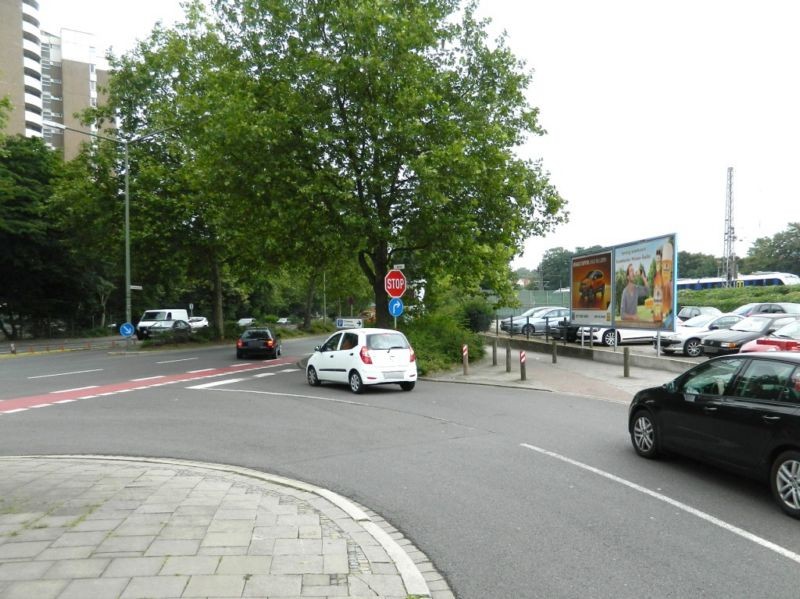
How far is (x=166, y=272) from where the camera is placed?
129 ft

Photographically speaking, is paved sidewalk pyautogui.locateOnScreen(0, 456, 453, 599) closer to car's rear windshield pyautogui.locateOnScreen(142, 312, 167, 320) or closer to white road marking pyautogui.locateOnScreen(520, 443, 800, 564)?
white road marking pyautogui.locateOnScreen(520, 443, 800, 564)

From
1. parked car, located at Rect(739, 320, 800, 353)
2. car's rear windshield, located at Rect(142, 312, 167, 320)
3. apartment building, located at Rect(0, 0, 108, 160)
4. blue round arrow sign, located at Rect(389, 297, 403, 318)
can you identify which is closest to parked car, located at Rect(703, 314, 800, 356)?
parked car, located at Rect(739, 320, 800, 353)

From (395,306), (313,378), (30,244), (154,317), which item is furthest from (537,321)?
(30,244)

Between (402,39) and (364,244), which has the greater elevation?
(402,39)

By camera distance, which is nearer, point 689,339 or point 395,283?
point 395,283

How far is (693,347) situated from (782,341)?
5.73 m

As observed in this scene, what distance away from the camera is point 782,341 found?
1606cm

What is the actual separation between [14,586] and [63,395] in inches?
483

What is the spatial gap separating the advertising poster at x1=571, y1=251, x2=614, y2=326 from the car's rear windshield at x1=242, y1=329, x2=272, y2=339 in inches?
514

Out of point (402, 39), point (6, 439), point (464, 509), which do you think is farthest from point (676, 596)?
point (402, 39)

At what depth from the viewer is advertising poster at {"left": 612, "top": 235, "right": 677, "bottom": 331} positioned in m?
18.7

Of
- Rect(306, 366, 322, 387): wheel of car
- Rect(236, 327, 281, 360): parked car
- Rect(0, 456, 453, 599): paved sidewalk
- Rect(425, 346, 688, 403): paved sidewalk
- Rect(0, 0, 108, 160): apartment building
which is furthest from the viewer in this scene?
Rect(0, 0, 108, 160): apartment building

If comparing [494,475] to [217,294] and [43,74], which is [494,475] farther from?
[43,74]

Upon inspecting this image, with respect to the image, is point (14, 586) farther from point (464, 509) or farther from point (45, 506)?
point (464, 509)
